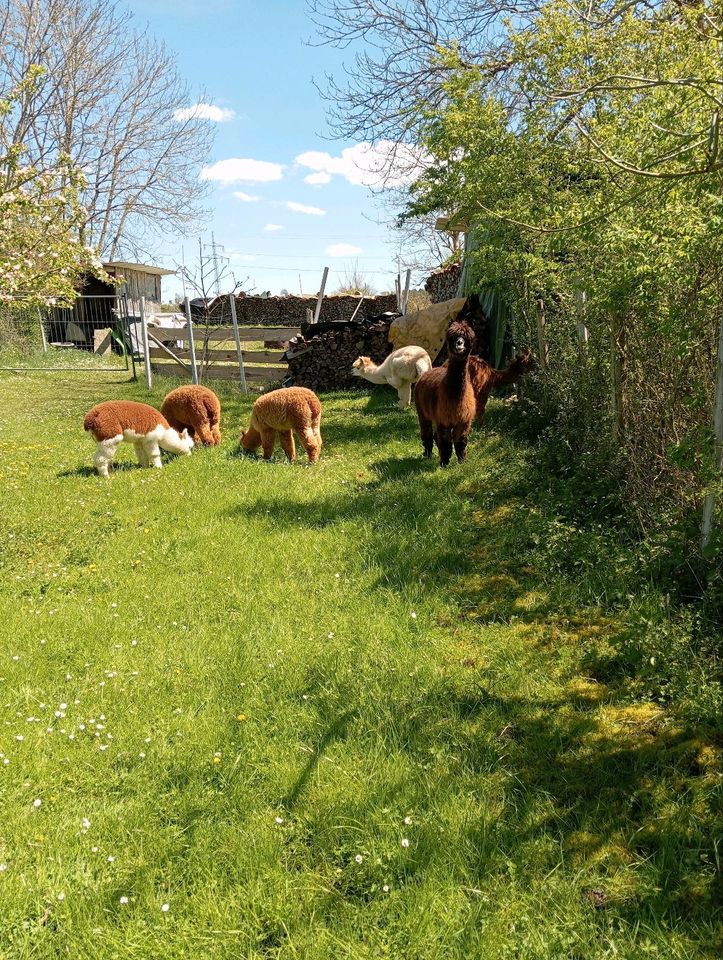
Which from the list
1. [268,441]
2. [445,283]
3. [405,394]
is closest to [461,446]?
[268,441]

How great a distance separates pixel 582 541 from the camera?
536 centimetres

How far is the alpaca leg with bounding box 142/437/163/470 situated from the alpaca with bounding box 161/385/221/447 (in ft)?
3.34

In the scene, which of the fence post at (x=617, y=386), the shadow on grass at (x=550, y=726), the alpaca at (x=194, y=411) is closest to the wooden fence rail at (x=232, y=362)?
the alpaca at (x=194, y=411)

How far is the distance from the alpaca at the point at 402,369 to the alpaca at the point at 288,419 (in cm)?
349

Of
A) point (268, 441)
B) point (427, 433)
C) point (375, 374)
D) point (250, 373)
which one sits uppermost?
point (250, 373)

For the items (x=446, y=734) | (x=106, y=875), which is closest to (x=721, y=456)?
(x=446, y=734)

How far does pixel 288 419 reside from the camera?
8750 mm

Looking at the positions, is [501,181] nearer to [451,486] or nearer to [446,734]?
[451,486]

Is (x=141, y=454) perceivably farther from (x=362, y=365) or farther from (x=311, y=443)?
(x=362, y=365)

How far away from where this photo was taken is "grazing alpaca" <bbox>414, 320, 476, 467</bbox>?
7258 millimetres

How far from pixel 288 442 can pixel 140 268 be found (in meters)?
26.6

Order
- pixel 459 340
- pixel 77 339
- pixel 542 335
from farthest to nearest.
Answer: pixel 77 339 < pixel 542 335 < pixel 459 340

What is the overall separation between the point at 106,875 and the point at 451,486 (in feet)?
17.4

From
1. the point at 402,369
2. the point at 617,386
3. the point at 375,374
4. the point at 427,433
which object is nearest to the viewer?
the point at 617,386
